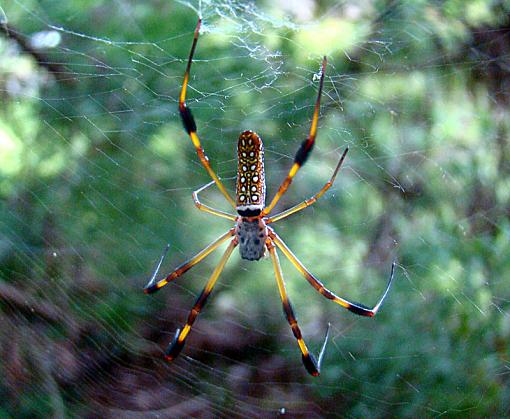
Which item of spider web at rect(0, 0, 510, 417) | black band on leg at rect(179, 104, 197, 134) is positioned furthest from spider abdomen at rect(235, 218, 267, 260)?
spider web at rect(0, 0, 510, 417)

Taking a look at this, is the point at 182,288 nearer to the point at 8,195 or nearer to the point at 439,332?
the point at 8,195

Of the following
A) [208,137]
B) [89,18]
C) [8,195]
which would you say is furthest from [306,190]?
[8,195]

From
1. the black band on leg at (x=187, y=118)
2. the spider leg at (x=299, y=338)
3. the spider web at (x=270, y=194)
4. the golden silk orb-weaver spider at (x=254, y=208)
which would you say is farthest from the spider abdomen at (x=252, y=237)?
the spider web at (x=270, y=194)

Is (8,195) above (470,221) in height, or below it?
below

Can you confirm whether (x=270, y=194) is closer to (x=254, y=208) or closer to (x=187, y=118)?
(x=254, y=208)

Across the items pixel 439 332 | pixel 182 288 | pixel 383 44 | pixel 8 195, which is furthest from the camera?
pixel 182 288

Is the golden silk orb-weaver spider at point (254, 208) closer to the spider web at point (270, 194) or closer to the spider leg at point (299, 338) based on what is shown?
the spider leg at point (299, 338)

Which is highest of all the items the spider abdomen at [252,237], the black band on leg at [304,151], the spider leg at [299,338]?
the black band on leg at [304,151]
